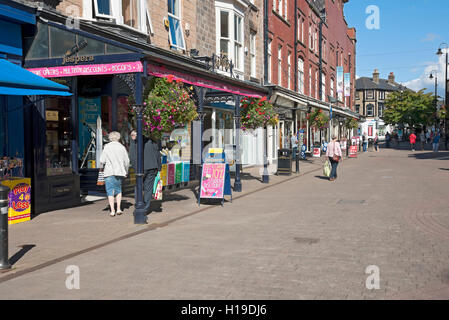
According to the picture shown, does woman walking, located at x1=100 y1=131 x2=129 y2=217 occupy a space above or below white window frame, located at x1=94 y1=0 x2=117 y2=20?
below

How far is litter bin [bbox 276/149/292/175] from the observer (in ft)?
60.8

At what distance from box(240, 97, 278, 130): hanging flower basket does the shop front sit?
4.04 metres

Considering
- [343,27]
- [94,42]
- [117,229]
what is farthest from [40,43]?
[343,27]

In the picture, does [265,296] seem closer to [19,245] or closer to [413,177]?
[19,245]

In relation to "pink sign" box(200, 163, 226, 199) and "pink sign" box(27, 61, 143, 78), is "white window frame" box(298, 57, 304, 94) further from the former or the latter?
"pink sign" box(27, 61, 143, 78)

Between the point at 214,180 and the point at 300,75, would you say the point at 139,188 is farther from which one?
Answer: the point at 300,75

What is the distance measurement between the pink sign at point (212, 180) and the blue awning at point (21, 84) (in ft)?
12.9

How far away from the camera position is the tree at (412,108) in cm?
7106

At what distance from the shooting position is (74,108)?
11070 millimetres

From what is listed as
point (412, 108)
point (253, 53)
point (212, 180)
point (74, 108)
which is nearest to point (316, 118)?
point (253, 53)

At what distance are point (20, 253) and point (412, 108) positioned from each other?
7330cm

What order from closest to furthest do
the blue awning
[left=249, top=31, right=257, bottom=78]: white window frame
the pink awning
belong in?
the blue awning
the pink awning
[left=249, top=31, right=257, bottom=78]: white window frame

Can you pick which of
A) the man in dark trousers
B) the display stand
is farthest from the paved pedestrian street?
the man in dark trousers

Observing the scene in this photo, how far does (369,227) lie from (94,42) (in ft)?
20.7
